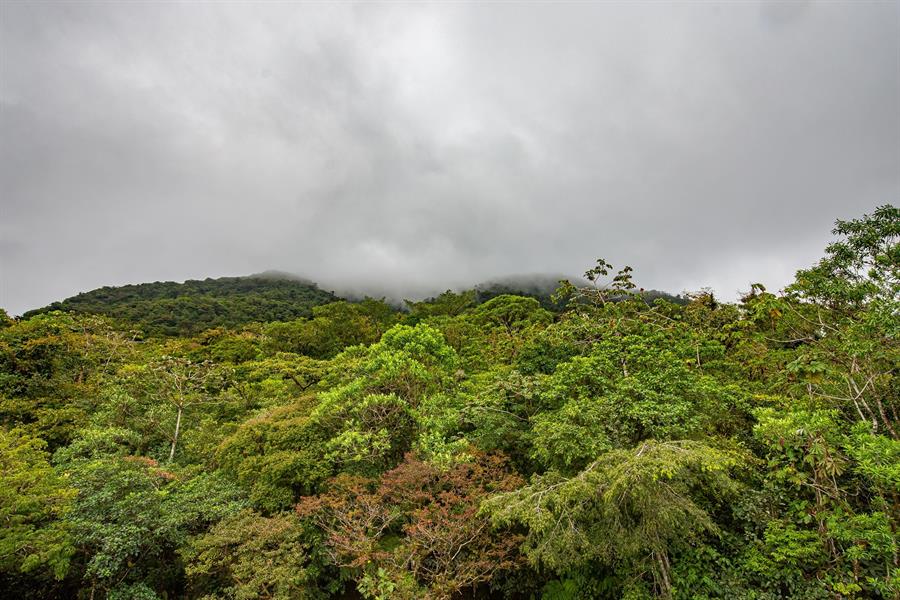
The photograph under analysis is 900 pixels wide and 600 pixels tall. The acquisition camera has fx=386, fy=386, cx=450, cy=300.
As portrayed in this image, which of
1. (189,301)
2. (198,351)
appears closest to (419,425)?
(198,351)

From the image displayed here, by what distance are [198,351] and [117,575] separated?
2050 cm

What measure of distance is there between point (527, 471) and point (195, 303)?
→ 62.9 metres

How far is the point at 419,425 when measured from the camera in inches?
550

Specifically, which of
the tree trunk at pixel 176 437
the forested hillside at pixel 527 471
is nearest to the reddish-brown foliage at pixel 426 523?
the forested hillside at pixel 527 471

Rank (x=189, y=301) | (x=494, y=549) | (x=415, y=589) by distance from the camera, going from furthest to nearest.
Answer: (x=189, y=301) < (x=494, y=549) < (x=415, y=589)

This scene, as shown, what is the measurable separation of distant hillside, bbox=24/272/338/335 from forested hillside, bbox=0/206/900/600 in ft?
114

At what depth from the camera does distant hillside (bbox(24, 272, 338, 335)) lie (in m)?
50.9

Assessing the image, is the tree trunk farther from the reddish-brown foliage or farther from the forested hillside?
the reddish-brown foliage

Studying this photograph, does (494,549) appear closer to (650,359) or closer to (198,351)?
(650,359)

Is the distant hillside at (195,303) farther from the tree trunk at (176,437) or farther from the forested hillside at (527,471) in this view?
the forested hillside at (527,471)

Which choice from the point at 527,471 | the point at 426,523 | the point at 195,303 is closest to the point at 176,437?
the point at 426,523

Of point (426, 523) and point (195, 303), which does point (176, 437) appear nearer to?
point (426, 523)

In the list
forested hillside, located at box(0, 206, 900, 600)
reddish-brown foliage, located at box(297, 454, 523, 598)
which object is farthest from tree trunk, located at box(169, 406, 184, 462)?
reddish-brown foliage, located at box(297, 454, 523, 598)

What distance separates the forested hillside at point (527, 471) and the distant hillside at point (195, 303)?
34.9 m
